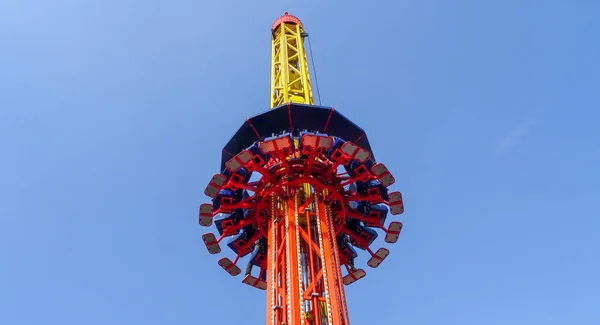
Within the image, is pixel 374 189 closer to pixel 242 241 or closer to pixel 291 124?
pixel 291 124

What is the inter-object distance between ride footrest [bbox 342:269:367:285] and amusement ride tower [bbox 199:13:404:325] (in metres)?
0.06

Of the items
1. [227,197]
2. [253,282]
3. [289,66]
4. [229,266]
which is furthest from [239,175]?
[289,66]

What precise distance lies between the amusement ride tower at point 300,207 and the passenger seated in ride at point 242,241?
5 cm

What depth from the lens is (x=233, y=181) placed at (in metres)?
27.5

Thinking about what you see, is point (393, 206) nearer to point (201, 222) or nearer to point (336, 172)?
point (336, 172)

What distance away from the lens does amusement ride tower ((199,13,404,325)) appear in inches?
946

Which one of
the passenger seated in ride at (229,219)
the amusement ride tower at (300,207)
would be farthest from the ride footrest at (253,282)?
the passenger seated in ride at (229,219)

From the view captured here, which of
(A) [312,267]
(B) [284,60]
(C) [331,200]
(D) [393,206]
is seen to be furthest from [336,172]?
(B) [284,60]

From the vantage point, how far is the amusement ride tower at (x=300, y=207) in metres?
24.0

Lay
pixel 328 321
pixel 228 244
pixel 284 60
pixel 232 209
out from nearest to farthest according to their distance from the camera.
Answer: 1. pixel 328 321
2. pixel 232 209
3. pixel 228 244
4. pixel 284 60

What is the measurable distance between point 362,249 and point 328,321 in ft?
30.7

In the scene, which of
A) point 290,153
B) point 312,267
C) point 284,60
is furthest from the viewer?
point 284,60

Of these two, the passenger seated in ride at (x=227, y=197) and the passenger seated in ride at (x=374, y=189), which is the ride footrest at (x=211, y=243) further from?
the passenger seated in ride at (x=374, y=189)

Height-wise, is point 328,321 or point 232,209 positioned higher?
point 232,209
